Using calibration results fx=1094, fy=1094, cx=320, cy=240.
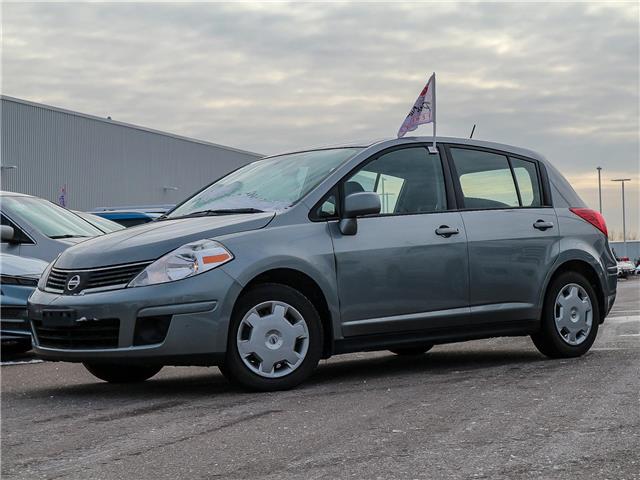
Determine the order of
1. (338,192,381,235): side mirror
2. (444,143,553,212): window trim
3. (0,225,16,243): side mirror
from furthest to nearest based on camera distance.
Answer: (0,225,16,243): side mirror < (444,143,553,212): window trim < (338,192,381,235): side mirror

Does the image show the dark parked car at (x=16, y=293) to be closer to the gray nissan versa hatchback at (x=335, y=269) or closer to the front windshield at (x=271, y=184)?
the gray nissan versa hatchback at (x=335, y=269)

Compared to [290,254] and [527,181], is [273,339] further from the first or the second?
[527,181]

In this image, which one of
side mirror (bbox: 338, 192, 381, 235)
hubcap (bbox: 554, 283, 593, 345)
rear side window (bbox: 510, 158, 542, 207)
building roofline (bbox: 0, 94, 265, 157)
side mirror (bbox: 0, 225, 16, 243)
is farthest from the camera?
building roofline (bbox: 0, 94, 265, 157)

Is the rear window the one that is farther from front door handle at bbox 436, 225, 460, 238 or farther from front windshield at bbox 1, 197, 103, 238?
front windshield at bbox 1, 197, 103, 238

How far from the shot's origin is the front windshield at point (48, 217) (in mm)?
10391

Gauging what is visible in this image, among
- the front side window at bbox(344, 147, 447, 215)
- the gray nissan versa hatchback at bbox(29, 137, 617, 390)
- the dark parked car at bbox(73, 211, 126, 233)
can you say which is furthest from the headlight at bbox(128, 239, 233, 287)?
the dark parked car at bbox(73, 211, 126, 233)

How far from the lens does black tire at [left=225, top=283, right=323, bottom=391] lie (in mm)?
6500

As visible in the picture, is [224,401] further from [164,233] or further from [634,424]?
[634,424]

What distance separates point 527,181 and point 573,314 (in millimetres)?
1089

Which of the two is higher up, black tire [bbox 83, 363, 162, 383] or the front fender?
the front fender

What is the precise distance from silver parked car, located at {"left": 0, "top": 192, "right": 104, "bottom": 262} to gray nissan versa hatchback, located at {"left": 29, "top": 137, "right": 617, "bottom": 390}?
8.78 feet

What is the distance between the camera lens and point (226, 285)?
6453mm

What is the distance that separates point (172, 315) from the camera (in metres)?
6.36

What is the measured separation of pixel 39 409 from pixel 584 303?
14.2 feet
